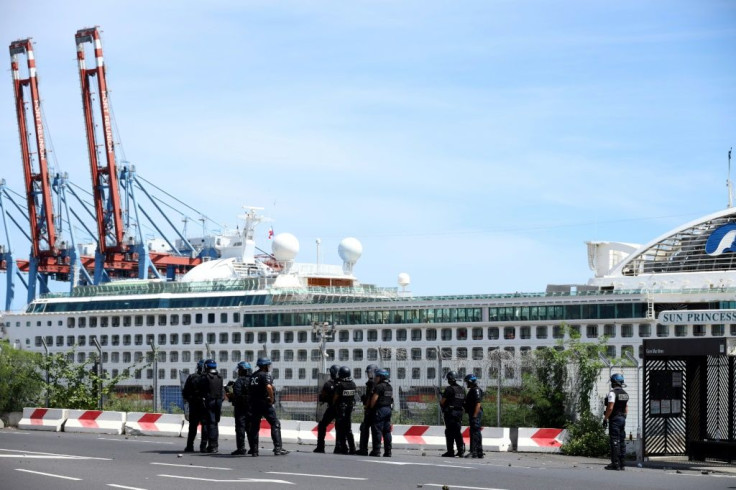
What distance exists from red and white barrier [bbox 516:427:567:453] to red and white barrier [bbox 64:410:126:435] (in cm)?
1058

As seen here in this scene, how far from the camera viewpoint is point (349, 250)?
83875 millimetres

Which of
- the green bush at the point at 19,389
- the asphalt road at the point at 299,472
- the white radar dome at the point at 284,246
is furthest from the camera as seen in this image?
the white radar dome at the point at 284,246

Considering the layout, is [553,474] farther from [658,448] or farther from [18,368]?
[18,368]

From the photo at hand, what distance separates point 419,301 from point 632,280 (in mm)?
12571

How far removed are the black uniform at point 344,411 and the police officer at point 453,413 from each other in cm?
173

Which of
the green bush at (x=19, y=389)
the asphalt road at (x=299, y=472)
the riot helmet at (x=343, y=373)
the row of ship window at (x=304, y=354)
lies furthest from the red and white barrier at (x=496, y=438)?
the row of ship window at (x=304, y=354)

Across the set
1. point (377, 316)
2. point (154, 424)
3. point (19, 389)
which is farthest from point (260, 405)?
point (377, 316)

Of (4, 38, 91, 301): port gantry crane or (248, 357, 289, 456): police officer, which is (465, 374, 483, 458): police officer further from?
(4, 38, 91, 301): port gantry crane

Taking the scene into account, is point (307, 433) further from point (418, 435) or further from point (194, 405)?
point (194, 405)

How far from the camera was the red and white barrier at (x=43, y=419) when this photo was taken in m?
33.1

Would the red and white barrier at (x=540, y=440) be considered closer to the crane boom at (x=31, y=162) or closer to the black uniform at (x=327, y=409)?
the black uniform at (x=327, y=409)

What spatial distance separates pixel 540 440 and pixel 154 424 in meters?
9.94

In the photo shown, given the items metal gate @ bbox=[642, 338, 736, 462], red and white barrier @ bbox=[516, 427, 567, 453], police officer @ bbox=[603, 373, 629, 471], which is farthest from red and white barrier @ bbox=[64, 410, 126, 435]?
police officer @ bbox=[603, 373, 629, 471]

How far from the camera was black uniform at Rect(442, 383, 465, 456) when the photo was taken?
2436 centimetres
